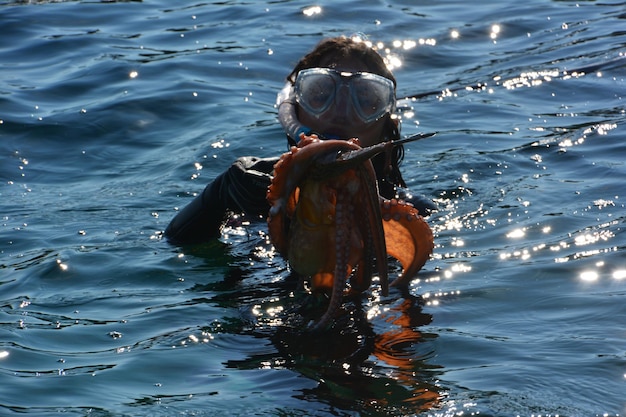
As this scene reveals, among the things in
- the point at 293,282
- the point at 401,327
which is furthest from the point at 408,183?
the point at 401,327

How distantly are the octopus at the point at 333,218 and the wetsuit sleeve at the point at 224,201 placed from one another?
62cm

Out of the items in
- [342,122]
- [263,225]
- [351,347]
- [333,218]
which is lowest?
[351,347]

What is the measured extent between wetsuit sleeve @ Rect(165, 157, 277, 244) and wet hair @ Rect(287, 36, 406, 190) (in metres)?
0.65

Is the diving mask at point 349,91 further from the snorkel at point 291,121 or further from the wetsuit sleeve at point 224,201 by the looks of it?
the wetsuit sleeve at point 224,201

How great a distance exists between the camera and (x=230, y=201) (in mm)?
5684

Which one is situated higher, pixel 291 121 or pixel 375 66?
pixel 375 66

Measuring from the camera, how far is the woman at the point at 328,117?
5.73 metres

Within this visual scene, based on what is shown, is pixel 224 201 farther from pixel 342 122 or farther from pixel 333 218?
pixel 333 218

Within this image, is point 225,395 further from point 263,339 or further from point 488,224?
point 488,224

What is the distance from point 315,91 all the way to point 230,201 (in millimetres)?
764

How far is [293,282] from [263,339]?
78 cm

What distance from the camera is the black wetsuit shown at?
544cm

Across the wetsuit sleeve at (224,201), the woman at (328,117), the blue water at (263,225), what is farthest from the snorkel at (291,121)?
the blue water at (263,225)

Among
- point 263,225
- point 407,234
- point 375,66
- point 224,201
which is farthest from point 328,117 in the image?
point 407,234
